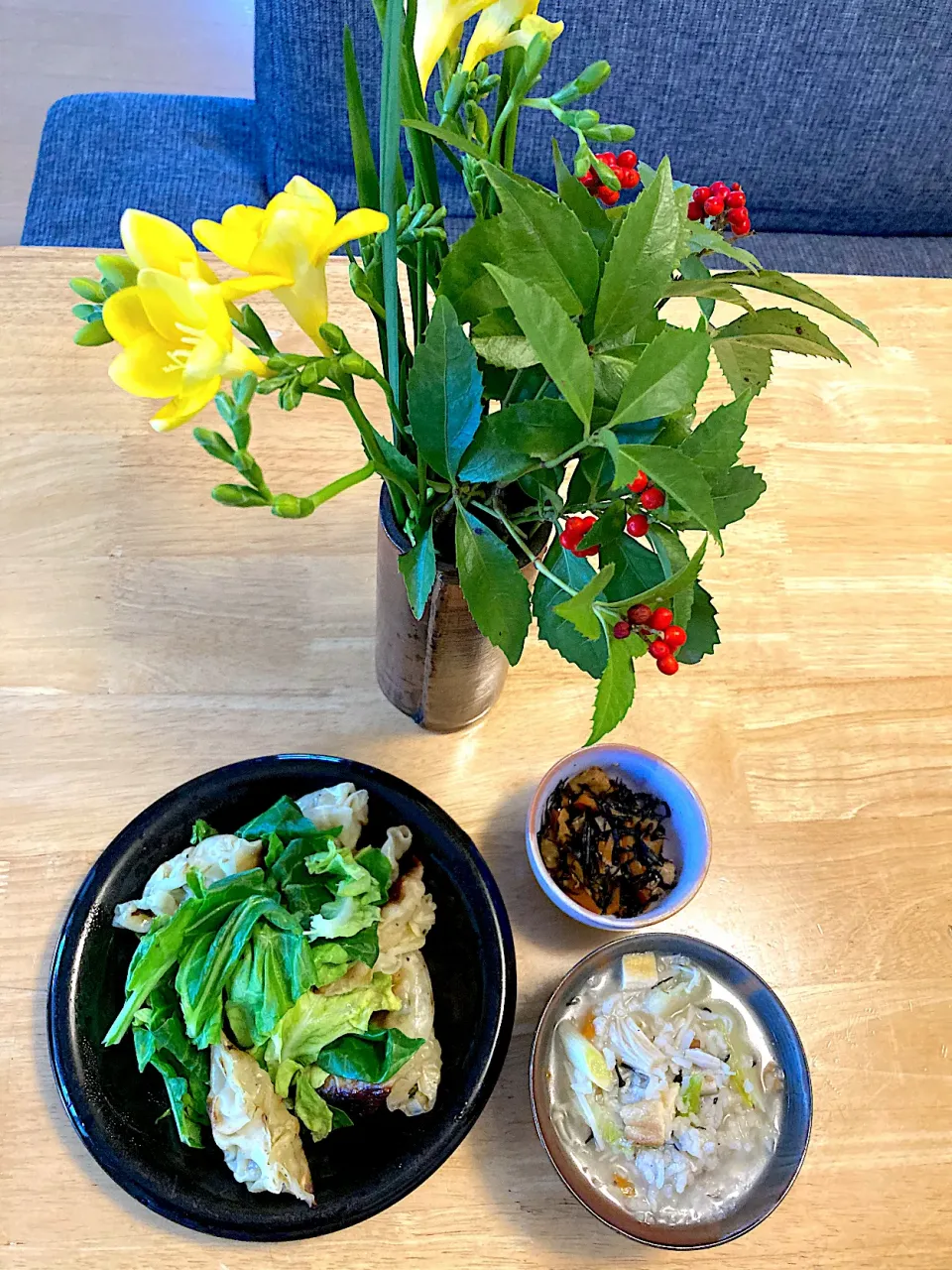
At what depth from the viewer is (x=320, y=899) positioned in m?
0.63

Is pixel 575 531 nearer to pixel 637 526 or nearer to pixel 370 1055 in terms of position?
pixel 637 526

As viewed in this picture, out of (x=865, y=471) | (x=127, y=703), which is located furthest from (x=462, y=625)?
(x=865, y=471)

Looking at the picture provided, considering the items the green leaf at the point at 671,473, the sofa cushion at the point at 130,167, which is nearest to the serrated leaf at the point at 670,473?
the green leaf at the point at 671,473

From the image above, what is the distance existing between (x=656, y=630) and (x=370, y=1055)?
0.34 m

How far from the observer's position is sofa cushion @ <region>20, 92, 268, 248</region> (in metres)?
1.31

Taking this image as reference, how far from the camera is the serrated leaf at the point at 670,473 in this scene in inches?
15.5

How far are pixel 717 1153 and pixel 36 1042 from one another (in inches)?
17.4

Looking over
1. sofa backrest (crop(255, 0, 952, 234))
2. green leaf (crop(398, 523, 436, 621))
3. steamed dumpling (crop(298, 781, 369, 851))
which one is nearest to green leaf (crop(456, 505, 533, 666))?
green leaf (crop(398, 523, 436, 621))

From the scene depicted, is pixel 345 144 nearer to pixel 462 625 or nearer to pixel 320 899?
pixel 462 625

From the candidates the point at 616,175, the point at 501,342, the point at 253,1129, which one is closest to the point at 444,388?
the point at 501,342

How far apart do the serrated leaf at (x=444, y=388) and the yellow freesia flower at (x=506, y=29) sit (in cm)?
12

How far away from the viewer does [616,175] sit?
0.47 meters

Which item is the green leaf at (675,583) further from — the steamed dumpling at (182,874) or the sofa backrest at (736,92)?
the sofa backrest at (736,92)

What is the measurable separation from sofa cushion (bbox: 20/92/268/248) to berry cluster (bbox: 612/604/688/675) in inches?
43.3
